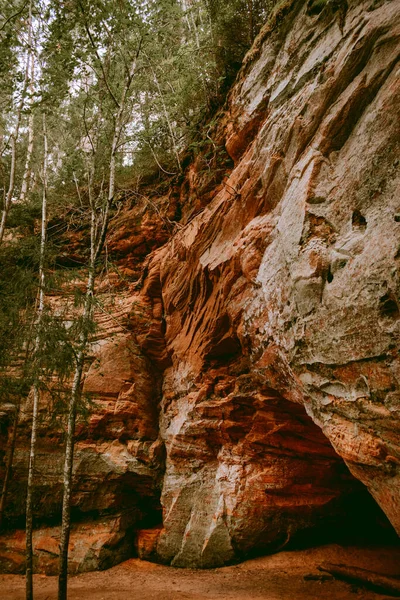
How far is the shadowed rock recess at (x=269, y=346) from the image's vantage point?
4.46m

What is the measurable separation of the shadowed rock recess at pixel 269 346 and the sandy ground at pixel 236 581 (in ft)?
1.14

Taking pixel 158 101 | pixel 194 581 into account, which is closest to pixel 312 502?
pixel 194 581

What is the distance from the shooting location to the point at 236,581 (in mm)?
7727

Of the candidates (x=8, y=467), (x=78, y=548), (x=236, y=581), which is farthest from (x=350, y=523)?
(x=8, y=467)

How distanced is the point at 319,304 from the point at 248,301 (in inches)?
87.1

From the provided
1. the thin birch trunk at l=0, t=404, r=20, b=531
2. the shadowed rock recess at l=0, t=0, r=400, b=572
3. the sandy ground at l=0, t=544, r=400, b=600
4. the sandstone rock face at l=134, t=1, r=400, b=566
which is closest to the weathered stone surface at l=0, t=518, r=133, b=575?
the shadowed rock recess at l=0, t=0, r=400, b=572

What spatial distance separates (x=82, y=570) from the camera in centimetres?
919

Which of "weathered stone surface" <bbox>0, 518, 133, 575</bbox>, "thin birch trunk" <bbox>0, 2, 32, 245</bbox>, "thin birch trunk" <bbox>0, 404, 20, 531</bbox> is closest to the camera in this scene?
"thin birch trunk" <bbox>0, 2, 32, 245</bbox>

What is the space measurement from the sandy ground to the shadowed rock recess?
347mm

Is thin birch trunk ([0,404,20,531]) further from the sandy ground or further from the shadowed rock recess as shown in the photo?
the sandy ground

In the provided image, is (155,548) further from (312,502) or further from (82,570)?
(312,502)

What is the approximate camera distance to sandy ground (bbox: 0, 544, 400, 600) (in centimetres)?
705

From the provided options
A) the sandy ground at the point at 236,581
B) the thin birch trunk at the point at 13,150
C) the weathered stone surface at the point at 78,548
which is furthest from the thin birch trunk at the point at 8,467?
the thin birch trunk at the point at 13,150

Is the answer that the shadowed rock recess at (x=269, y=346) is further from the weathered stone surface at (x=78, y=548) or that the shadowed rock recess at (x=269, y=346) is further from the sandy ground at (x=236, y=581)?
the sandy ground at (x=236, y=581)
